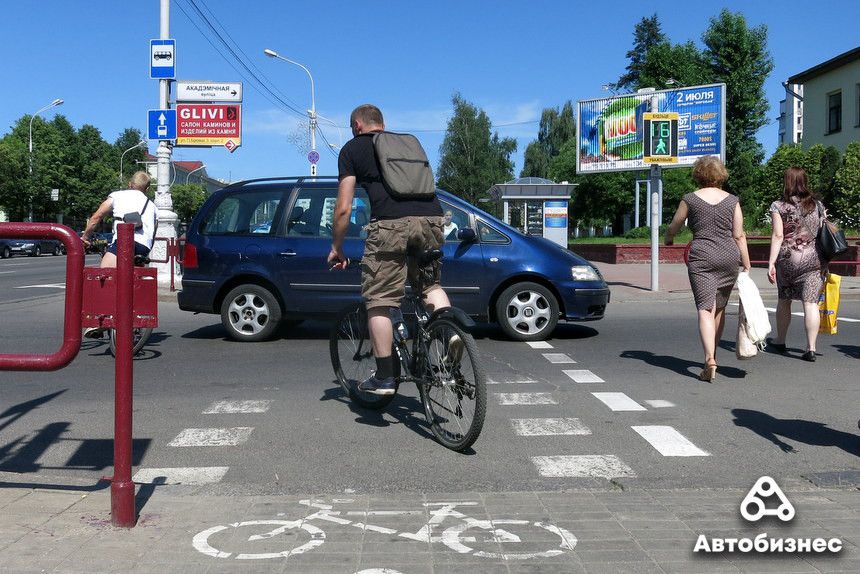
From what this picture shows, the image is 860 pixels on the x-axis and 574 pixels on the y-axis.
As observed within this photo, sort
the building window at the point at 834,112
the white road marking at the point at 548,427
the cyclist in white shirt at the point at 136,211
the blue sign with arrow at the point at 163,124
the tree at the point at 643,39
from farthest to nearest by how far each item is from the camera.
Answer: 1. the tree at the point at 643,39
2. the building window at the point at 834,112
3. the blue sign with arrow at the point at 163,124
4. the cyclist in white shirt at the point at 136,211
5. the white road marking at the point at 548,427

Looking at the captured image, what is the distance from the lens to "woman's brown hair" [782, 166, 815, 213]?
8.62 m

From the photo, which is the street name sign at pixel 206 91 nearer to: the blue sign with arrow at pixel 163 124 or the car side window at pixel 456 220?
the blue sign with arrow at pixel 163 124

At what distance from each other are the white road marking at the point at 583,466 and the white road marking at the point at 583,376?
2.47m

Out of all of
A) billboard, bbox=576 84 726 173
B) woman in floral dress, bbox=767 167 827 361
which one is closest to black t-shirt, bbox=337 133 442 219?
woman in floral dress, bbox=767 167 827 361

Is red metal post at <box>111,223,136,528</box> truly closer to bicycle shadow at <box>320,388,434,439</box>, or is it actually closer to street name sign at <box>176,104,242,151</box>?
bicycle shadow at <box>320,388,434,439</box>

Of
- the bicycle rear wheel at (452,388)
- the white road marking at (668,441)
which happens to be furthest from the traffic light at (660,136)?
the bicycle rear wheel at (452,388)

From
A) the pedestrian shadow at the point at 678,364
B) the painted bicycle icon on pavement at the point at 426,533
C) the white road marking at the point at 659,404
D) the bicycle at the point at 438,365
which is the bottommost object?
the painted bicycle icon on pavement at the point at 426,533

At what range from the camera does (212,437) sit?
5531 millimetres

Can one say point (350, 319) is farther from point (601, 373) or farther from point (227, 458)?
point (601, 373)

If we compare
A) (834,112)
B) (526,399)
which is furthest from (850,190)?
(526,399)

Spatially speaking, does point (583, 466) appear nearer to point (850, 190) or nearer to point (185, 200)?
point (850, 190)

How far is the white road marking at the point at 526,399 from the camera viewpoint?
21.4 ft

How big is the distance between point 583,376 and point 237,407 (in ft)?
9.61

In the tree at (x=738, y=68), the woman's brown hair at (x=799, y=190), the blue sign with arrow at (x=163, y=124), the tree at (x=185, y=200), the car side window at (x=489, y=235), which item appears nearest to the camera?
the woman's brown hair at (x=799, y=190)
